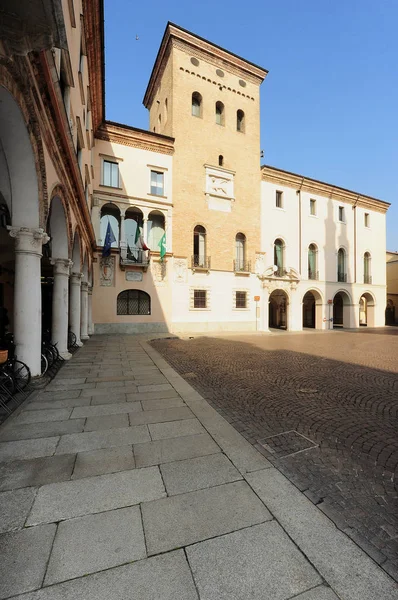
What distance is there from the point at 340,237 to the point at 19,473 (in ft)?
100

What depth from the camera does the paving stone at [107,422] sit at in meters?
3.97

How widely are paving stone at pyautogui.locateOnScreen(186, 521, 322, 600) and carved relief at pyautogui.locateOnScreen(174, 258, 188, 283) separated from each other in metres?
18.1

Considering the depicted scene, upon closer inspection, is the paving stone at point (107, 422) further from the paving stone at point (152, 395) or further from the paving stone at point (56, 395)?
the paving stone at point (56, 395)

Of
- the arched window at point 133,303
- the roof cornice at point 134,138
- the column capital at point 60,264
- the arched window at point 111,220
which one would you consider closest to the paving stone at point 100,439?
the column capital at point 60,264

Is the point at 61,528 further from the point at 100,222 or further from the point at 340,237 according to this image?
the point at 340,237

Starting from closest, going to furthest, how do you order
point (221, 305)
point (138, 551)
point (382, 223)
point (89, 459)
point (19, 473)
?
point (138, 551) → point (19, 473) → point (89, 459) → point (221, 305) → point (382, 223)

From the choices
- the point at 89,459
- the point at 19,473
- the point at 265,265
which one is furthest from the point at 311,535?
the point at 265,265

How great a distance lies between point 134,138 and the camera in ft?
62.6

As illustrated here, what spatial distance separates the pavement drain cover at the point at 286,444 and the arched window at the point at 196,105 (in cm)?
2407

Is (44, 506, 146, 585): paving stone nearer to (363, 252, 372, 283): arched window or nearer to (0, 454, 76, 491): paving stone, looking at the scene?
(0, 454, 76, 491): paving stone

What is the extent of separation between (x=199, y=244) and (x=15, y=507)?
1977 centimetres

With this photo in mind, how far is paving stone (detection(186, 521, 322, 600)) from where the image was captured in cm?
163

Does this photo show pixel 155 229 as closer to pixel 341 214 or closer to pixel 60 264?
pixel 60 264

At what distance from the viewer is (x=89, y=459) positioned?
3123 millimetres
